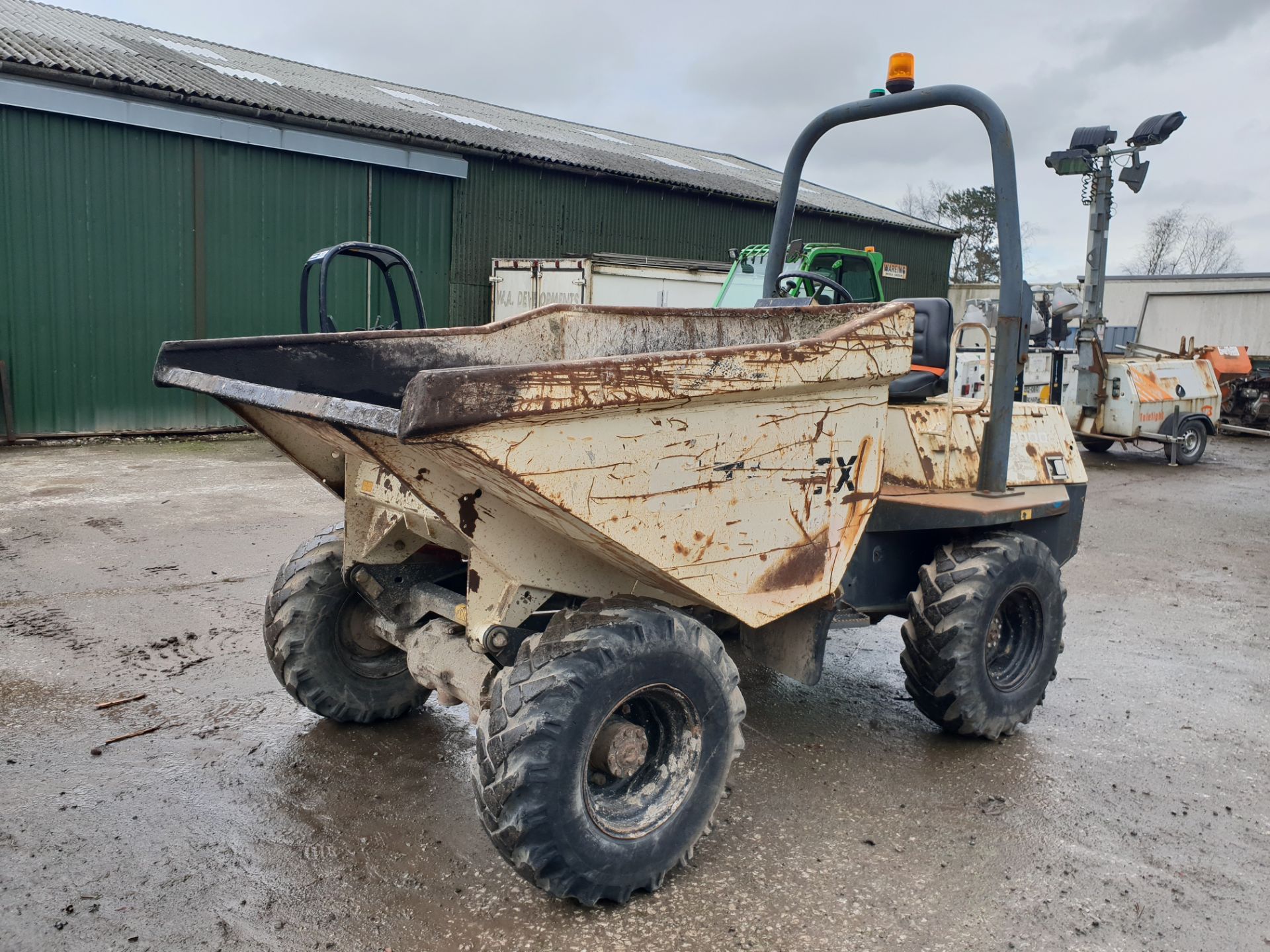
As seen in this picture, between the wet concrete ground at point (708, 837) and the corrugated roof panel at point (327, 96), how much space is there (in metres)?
8.45

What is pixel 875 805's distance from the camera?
337 cm

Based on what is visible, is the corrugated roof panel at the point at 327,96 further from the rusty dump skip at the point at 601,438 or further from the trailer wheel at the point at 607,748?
the trailer wheel at the point at 607,748

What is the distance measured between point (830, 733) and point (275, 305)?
10.8 m

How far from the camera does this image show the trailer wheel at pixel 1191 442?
13.0m

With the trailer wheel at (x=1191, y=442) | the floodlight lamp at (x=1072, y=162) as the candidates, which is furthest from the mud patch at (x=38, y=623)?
the floodlight lamp at (x=1072, y=162)

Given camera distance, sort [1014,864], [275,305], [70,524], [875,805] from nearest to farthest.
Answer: [1014,864] → [875,805] → [70,524] → [275,305]

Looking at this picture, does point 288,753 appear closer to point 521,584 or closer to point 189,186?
point 521,584

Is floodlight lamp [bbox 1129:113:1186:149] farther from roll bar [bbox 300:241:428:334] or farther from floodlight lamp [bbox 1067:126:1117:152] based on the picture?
roll bar [bbox 300:241:428:334]

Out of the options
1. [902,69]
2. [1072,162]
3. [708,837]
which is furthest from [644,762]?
[1072,162]

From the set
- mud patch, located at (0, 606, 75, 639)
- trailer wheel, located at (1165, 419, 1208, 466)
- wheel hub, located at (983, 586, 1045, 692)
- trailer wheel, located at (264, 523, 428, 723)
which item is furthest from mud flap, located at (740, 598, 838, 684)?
trailer wheel, located at (1165, 419, 1208, 466)

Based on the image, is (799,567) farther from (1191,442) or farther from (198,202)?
(1191,442)

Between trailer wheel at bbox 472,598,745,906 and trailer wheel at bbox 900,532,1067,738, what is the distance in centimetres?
106

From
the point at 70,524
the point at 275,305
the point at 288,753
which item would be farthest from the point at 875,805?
the point at 275,305

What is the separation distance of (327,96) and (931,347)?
41.3 ft
